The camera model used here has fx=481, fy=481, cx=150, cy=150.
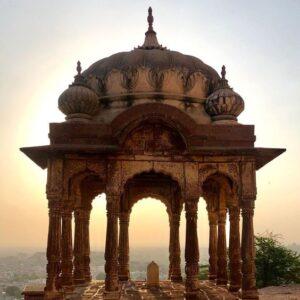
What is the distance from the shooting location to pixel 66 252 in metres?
13.4

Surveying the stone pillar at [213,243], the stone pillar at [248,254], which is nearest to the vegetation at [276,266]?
the stone pillar at [213,243]

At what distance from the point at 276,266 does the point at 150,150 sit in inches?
619

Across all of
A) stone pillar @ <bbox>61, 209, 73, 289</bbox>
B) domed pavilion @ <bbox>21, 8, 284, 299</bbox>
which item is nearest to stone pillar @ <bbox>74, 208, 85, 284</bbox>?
domed pavilion @ <bbox>21, 8, 284, 299</bbox>

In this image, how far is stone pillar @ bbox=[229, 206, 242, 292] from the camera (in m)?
13.9

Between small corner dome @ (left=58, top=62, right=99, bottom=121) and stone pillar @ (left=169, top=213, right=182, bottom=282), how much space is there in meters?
5.99

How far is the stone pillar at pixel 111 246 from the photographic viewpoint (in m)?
12.1

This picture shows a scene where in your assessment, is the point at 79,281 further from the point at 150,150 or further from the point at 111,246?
the point at 150,150

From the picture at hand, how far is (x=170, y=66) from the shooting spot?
1487cm

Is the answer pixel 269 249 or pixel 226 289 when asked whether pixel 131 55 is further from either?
pixel 269 249


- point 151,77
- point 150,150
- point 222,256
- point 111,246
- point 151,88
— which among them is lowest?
point 222,256

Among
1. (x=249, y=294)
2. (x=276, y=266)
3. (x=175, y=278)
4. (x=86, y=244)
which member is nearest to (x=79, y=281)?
(x=86, y=244)

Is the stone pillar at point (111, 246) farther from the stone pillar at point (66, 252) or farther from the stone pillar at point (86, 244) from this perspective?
the stone pillar at point (86, 244)

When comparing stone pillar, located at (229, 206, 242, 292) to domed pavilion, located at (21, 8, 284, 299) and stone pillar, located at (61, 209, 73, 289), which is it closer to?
domed pavilion, located at (21, 8, 284, 299)

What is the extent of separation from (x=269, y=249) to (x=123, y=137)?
16.8 meters
